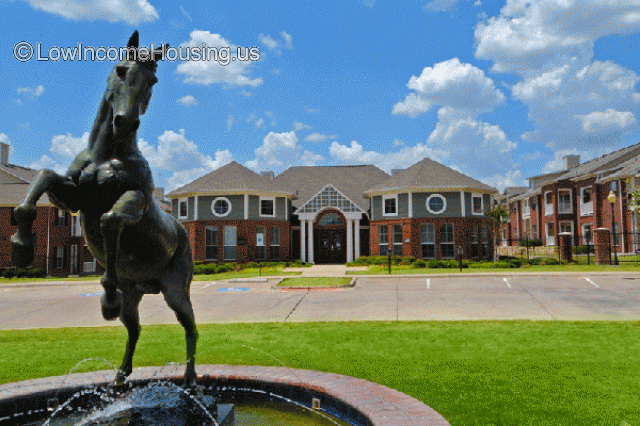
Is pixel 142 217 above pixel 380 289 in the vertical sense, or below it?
above

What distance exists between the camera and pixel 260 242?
38688 mm

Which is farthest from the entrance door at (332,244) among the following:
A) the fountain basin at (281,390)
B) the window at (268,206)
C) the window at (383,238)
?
the fountain basin at (281,390)

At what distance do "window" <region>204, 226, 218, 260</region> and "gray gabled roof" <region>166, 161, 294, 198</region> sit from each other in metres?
3.02

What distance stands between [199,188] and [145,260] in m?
35.6

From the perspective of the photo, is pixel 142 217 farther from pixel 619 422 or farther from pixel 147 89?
pixel 619 422

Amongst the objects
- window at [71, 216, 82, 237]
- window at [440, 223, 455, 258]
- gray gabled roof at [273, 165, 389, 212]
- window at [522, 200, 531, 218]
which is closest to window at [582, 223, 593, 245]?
window at [522, 200, 531, 218]

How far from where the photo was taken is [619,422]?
475cm

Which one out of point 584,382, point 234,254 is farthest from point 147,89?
point 234,254

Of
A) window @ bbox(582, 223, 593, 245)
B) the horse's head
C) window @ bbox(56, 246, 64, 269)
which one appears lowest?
window @ bbox(56, 246, 64, 269)

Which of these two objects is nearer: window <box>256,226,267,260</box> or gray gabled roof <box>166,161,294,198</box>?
window <box>256,226,267,260</box>

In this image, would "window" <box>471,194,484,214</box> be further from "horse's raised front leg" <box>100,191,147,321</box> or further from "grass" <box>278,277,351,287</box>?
"horse's raised front leg" <box>100,191,147,321</box>

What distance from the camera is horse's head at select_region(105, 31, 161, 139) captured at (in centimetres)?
379

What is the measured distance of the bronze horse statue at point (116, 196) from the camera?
3.65m

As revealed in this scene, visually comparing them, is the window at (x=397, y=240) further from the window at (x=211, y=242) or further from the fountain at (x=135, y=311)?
the fountain at (x=135, y=311)
